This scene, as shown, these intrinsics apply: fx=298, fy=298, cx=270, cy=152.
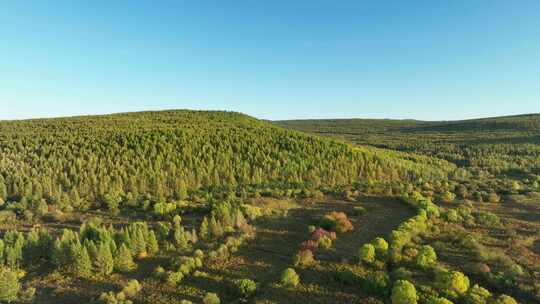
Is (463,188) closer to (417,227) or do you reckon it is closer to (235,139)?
(417,227)

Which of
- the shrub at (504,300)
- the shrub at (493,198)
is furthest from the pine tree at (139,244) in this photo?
the shrub at (493,198)

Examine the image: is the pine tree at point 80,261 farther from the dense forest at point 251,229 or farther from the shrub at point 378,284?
the shrub at point 378,284

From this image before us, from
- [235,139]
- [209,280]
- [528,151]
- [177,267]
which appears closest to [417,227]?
[209,280]

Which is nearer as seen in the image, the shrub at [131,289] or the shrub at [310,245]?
the shrub at [131,289]

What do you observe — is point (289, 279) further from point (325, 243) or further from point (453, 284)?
point (453, 284)

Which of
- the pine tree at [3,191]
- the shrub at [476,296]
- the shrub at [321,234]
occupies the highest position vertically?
the pine tree at [3,191]

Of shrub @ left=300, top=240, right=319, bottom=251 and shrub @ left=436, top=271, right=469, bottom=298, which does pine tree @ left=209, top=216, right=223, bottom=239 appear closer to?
shrub @ left=300, top=240, right=319, bottom=251
